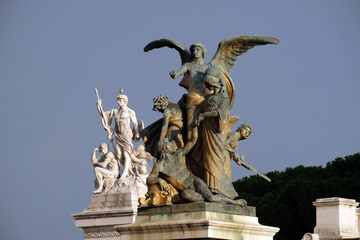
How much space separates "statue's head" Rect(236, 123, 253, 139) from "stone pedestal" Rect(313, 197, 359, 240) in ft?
31.3

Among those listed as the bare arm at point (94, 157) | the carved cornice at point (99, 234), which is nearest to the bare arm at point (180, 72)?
the carved cornice at point (99, 234)

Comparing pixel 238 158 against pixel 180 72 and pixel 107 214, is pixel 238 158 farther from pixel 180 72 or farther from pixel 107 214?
pixel 107 214

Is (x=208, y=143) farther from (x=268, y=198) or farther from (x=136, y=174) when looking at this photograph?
(x=268, y=198)

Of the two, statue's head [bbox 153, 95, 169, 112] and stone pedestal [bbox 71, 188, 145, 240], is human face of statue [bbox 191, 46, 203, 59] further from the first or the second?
stone pedestal [bbox 71, 188, 145, 240]

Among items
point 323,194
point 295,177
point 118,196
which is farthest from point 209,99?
point 295,177

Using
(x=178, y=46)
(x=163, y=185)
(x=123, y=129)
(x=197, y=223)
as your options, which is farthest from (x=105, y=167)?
(x=197, y=223)

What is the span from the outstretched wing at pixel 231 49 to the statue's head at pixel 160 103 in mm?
831

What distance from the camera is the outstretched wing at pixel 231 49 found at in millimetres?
13781

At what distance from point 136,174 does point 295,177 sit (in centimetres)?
1515

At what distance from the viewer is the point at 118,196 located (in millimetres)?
30297

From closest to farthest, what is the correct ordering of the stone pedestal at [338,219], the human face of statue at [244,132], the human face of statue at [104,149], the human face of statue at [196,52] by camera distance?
the human face of statue at [244,132] → the human face of statue at [196,52] → the stone pedestal at [338,219] → the human face of statue at [104,149]

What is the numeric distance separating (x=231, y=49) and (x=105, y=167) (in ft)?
60.0

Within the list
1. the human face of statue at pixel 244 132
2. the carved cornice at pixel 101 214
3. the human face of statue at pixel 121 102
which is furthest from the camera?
the human face of statue at pixel 121 102

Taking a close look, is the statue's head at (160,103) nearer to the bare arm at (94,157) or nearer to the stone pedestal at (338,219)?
the stone pedestal at (338,219)
